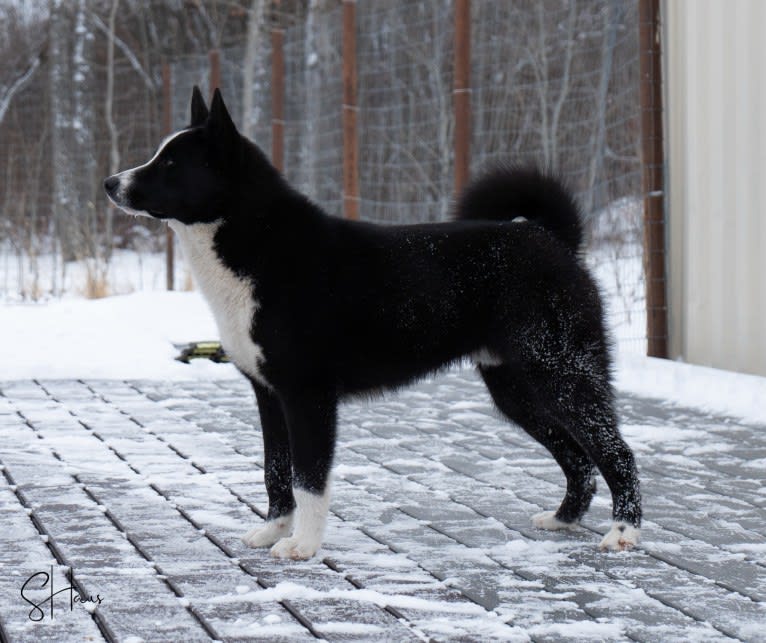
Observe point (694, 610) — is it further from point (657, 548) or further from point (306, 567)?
point (306, 567)

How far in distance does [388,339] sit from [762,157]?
3.34 meters

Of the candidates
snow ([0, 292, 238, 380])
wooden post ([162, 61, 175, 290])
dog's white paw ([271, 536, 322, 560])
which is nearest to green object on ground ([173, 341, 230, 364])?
snow ([0, 292, 238, 380])

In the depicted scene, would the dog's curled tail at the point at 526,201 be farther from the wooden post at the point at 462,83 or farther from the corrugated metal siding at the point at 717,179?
the wooden post at the point at 462,83

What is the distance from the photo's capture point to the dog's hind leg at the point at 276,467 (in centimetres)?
323

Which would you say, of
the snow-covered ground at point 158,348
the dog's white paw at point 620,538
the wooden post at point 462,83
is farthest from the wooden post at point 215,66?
the dog's white paw at point 620,538

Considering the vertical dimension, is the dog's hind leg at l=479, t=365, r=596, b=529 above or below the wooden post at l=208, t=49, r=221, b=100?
below

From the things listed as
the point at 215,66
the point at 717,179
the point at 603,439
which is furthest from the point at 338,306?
the point at 215,66

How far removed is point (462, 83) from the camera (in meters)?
7.28

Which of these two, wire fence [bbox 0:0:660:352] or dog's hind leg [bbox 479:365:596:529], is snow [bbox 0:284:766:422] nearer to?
wire fence [bbox 0:0:660:352]

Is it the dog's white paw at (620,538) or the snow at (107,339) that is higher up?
the snow at (107,339)

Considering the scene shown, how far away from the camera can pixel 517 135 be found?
9727 mm

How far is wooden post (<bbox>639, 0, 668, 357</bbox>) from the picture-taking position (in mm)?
6512

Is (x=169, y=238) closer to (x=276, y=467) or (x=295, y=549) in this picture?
(x=276, y=467)

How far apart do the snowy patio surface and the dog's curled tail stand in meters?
0.64
